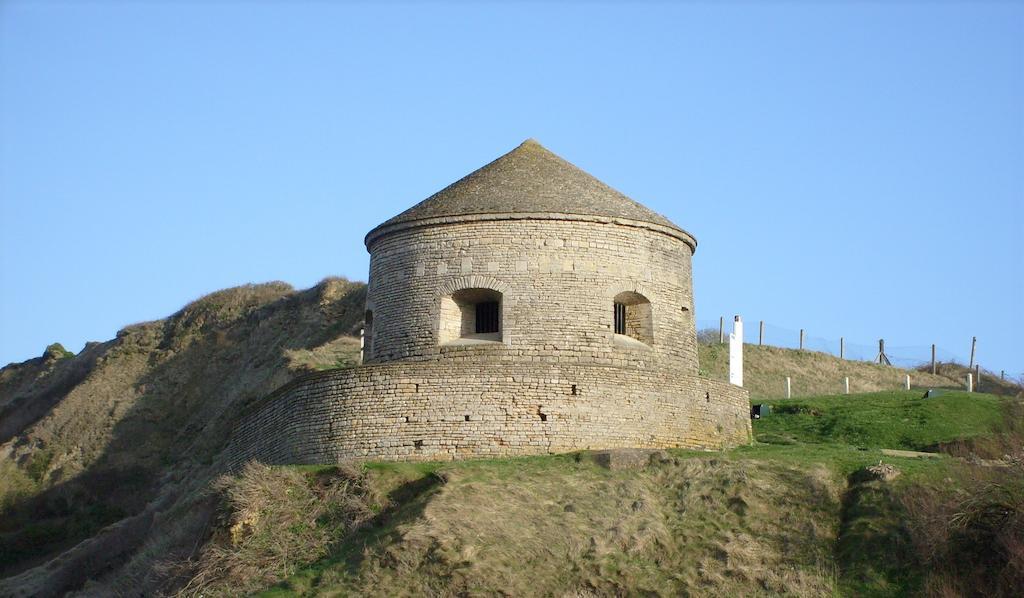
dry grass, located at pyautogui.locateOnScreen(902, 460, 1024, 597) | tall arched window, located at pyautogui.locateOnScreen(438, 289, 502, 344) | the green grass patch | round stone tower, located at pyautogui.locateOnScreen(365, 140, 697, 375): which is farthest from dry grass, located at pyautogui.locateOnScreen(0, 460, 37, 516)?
dry grass, located at pyautogui.locateOnScreen(902, 460, 1024, 597)

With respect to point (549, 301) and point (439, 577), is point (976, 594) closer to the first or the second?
point (439, 577)

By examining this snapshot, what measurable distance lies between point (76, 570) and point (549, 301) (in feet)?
36.6

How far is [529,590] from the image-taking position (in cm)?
2234

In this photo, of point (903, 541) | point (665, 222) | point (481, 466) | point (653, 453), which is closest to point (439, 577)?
point (481, 466)

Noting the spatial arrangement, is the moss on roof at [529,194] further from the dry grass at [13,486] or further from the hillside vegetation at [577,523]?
the dry grass at [13,486]

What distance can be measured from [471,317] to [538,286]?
1.70m

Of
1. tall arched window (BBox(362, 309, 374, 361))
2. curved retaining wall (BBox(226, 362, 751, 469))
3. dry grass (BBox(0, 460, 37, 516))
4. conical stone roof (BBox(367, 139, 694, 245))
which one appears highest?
conical stone roof (BBox(367, 139, 694, 245))

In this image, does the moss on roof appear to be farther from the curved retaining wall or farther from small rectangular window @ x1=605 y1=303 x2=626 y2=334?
the curved retaining wall

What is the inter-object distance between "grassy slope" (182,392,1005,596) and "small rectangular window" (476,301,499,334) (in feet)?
13.5

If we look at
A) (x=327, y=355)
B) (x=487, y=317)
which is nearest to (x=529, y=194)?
(x=487, y=317)

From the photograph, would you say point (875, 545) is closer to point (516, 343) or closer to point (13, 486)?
point (516, 343)

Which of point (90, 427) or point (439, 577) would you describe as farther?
point (90, 427)

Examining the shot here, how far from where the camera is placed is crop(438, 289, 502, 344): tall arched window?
29094 millimetres

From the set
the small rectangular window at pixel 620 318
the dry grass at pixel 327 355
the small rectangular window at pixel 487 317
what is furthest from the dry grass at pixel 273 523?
the dry grass at pixel 327 355
